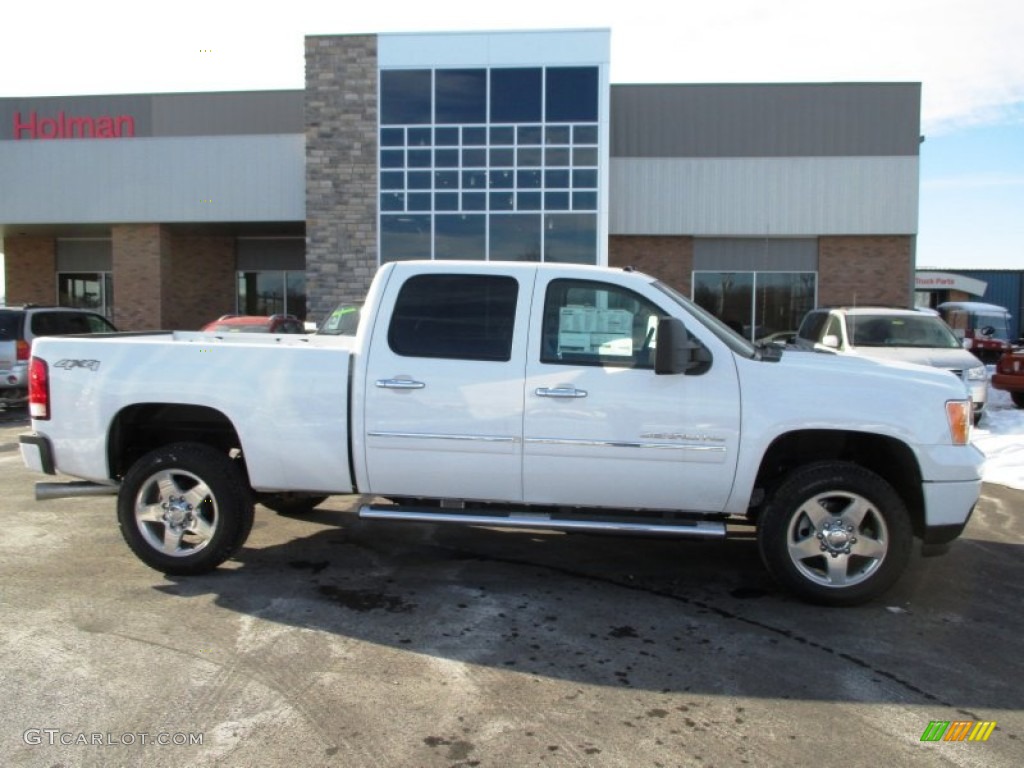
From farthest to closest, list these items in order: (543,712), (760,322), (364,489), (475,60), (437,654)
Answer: (760,322) → (475,60) → (364,489) → (437,654) → (543,712)

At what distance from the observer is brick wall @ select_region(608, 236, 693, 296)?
→ 78.4 feet

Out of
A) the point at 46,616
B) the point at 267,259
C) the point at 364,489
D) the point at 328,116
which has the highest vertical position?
the point at 328,116

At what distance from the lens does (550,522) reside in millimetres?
4973

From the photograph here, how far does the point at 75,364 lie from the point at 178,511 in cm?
116

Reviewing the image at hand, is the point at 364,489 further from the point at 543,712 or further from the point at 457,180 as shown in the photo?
the point at 457,180

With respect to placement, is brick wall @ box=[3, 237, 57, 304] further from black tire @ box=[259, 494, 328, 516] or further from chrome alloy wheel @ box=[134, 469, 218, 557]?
chrome alloy wheel @ box=[134, 469, 218, 557]

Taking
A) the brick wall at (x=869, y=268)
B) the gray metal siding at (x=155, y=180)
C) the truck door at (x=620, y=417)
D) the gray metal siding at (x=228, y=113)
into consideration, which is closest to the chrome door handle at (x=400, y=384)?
the truck door at (x=620, y=417)

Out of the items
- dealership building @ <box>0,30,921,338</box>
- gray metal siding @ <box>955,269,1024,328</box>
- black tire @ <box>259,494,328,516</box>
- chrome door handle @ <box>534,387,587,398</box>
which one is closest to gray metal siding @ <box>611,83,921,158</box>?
dealership building @ <box>0,30,921,338</box>

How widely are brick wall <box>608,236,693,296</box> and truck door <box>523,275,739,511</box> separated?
19.2 m

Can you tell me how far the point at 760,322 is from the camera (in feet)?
79.0

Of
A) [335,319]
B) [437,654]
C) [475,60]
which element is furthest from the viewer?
[475,60]

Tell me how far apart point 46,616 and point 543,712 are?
9.78 feet

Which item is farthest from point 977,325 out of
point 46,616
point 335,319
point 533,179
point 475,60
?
point 46,616

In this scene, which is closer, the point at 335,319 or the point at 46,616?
the point at 46,616
